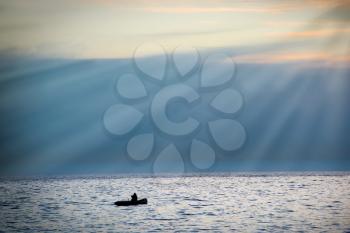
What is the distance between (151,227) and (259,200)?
92.8 feet

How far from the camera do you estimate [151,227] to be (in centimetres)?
4838

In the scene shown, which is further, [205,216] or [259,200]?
[259,200]

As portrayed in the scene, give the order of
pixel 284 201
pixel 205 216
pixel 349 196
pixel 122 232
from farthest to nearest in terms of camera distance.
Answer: pixel 349 196, pixel 284 201, pixel 205 216, pixel 122 232

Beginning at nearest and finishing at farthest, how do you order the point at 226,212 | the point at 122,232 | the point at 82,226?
1. the point at 122,232
2. the point at 82,226
3. the point at 226,212

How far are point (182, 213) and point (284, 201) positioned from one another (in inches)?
723

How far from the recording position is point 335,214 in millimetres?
55500

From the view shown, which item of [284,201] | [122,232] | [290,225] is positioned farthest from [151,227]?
[284,201]

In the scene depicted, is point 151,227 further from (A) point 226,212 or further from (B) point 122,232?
(A) point 226,212

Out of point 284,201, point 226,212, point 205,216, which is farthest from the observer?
point 284,201

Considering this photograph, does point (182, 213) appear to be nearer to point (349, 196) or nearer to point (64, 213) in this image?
point (64, 213)

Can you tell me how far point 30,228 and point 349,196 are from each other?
46.0 m

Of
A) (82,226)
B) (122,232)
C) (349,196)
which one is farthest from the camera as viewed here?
(349,196)

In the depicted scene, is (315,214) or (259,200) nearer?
(315,214)

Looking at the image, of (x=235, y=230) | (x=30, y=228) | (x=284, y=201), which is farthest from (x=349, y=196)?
(x=30, y=228)
